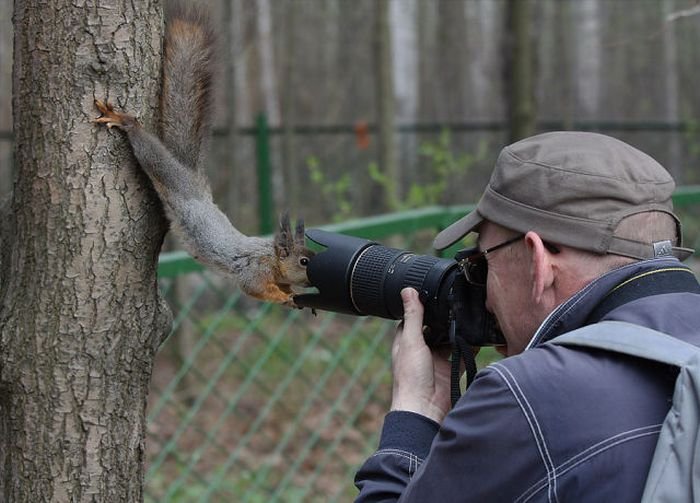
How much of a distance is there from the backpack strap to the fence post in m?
4.55

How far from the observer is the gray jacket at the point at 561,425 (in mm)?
1193

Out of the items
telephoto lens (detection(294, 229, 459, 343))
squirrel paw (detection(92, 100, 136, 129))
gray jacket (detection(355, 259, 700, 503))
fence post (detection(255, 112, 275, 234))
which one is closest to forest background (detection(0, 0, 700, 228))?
fence post (detection(255, 112, 275, 234))

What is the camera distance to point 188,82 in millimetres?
1930

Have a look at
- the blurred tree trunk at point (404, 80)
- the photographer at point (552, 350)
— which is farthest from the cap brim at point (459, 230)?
the blurred tree trunk at point (404, 80)

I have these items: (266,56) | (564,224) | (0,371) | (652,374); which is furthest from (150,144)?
(266,56)

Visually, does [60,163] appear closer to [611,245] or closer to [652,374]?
[611,245]

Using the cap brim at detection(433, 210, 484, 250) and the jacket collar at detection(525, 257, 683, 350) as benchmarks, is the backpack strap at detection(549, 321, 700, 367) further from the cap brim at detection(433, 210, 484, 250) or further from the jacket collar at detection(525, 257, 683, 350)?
the cap brim at detection(433, 210, 484, 250)

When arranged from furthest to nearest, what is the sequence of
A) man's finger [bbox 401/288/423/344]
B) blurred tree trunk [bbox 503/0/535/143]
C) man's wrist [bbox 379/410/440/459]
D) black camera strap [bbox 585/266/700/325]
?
blurred tree trunk [bbox 503/0/535/143], man's finger [bbox 401/288/423/344], man's wrist [bbox 379/410/440/459], black camera strap [bbox 585/266/700/325]

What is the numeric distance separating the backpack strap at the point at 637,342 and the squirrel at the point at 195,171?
87cm

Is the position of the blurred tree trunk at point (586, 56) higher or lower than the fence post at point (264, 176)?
higher

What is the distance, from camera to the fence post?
19.3 ft

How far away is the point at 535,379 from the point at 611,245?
250 millimetres

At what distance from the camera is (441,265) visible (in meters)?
1.61

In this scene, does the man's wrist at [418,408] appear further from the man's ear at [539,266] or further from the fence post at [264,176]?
the fence post at [264,176]
